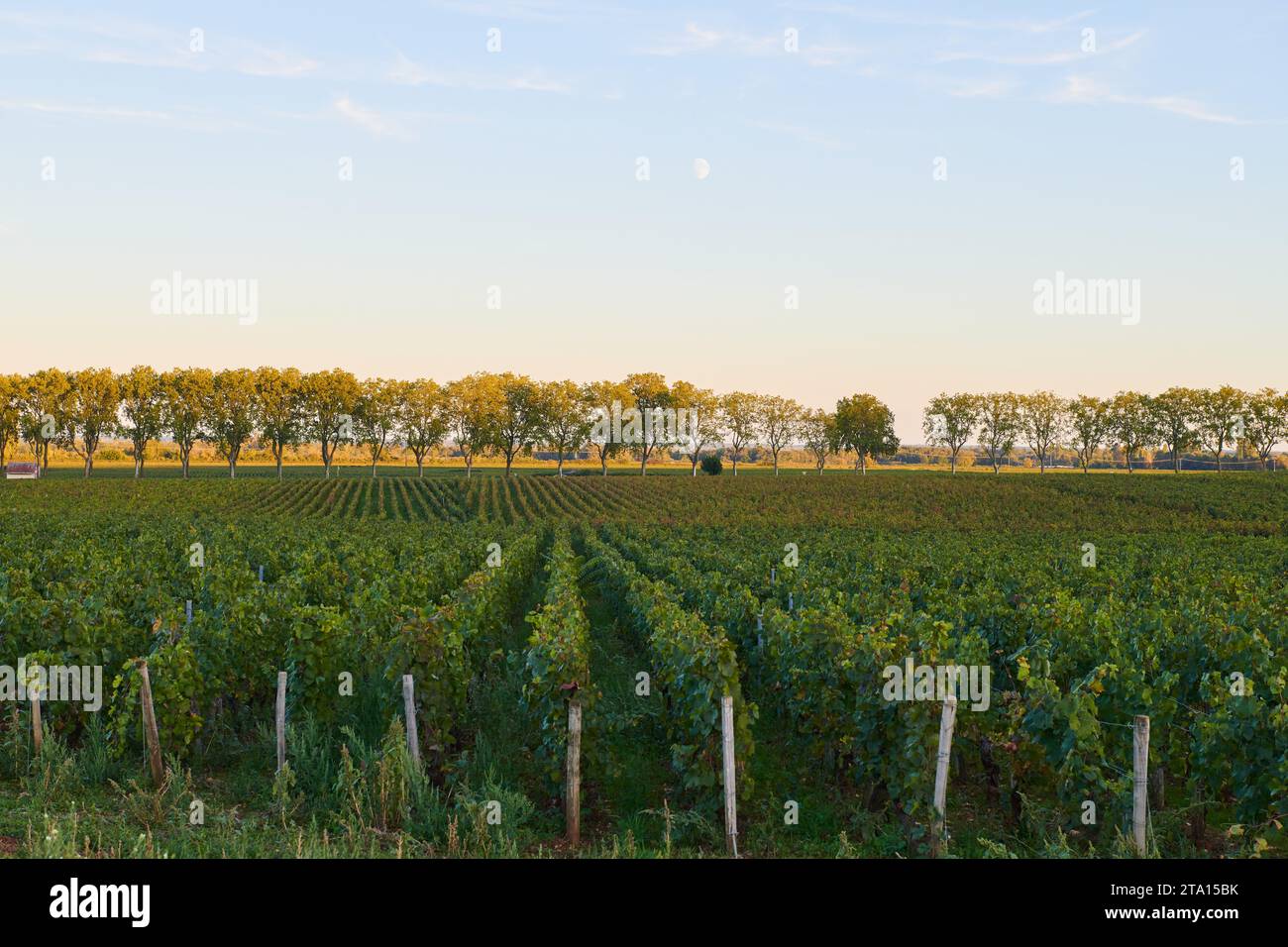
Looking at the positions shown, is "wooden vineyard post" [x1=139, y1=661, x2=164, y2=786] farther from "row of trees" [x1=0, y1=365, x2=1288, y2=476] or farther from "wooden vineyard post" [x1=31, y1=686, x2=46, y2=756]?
"row of trees" [x1=0, y1=365, x2=1288, y2=476]

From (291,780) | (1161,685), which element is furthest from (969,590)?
(291,780)

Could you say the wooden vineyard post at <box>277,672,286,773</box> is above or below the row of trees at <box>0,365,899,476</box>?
below

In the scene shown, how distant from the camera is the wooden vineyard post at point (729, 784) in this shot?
29.9 feet

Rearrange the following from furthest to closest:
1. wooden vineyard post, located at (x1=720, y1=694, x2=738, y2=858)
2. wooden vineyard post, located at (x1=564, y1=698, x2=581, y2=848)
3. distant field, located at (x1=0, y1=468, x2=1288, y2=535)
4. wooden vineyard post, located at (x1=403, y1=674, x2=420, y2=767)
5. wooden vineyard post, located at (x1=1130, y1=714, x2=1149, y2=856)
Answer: distant field, located at (x1=0, y1=468, x2=1288, y2=535), wooden vineyard post, located at (x1=403, y1=674, x2=420, y2=767), wooden vineyard post, located at (x1=564, y1=698, x2=581, y2=848), wooden vineyard post, located at (x1=720, y1=694, x2=738, y2=858), wooden vineyard post, located at (x1=1130, y1=714, x2=1149, y2=856)

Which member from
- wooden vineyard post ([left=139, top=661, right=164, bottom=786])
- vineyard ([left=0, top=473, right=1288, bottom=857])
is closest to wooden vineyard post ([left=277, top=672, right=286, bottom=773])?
vineyard ([left=0, top=473, right=1288, bottom=857])

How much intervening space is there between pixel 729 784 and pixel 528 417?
120 m

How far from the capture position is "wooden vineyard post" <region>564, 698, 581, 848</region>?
948cm

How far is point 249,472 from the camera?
12406 centimetres

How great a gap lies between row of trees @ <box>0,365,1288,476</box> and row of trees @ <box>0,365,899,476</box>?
0.19 m

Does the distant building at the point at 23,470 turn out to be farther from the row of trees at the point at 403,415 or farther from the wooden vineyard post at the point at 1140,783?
the wooden vineyard post at the point at 1140,783

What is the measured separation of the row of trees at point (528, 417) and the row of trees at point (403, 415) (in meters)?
0.19

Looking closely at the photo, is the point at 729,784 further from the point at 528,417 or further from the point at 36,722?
the point at 528,417

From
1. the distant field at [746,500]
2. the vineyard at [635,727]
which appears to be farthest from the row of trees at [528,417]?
the vineyard at [635,727]
